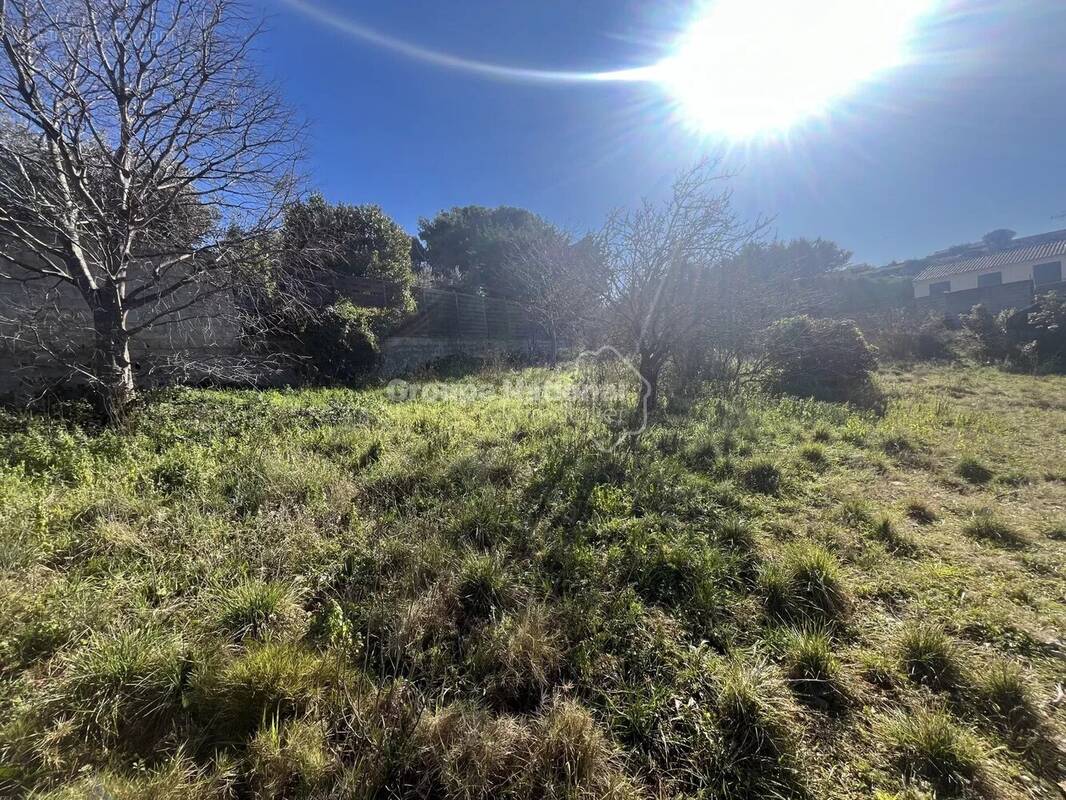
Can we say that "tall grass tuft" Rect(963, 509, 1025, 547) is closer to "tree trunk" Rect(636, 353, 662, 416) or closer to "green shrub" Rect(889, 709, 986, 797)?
"green shrub" Rect(889, 709, 986, 797)

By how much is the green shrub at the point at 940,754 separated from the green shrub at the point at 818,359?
8.16 m

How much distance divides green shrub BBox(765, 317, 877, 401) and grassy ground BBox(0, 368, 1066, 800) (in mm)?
4608

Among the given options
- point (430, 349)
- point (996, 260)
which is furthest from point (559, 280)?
point (996, 260)

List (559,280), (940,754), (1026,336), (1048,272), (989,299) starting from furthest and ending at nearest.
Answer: (1048,272), (989,299), (1026,336), (559,280), (940,754)

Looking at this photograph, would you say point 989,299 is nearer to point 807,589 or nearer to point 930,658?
point 807,589

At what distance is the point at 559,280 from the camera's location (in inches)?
362

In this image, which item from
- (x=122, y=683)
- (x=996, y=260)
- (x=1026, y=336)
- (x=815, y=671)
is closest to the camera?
(x=122, y=683)

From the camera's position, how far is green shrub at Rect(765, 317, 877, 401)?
27.4 feet

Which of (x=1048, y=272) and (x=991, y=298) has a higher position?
(x=1048, y=272)

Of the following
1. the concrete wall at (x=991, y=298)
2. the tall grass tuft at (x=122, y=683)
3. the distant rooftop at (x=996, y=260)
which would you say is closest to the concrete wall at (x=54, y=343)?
the tall grass tuft at (x=122, y=683)

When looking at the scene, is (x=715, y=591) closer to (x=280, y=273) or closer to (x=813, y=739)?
(x=813, y=739)

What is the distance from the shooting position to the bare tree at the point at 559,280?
22.8ft

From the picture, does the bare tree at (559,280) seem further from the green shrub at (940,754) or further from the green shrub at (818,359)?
the green shrub at (940,754)

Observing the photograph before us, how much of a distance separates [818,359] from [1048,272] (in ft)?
94.6
